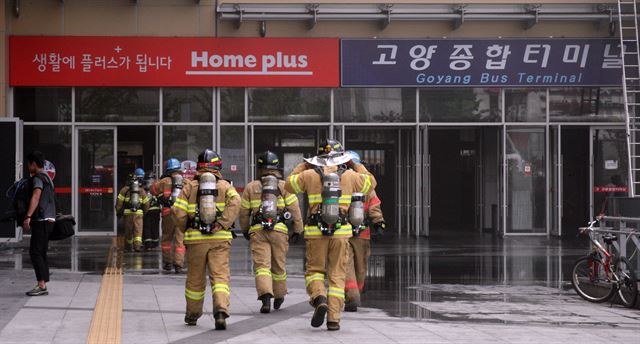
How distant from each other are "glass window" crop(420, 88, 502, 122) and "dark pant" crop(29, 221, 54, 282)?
45.5ft

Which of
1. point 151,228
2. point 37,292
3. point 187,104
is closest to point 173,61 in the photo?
point 187,104

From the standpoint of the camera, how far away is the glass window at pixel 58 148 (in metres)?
23.9

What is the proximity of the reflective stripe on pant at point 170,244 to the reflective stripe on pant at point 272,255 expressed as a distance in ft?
14.5

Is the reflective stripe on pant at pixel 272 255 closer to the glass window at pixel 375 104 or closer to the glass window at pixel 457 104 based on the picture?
the glass window at pixel 375 104

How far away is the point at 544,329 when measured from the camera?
1009cm

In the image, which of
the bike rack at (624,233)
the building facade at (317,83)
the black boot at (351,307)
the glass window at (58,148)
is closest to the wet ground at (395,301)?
the black boot at (351,307)

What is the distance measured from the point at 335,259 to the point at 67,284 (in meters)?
5.23

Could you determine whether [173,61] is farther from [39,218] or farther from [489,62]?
[39,218]

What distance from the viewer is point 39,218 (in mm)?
12133

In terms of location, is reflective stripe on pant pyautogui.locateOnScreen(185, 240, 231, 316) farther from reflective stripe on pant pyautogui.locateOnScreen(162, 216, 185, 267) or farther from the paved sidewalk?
→ reflective stripe on pant pyautogui.locateOnScreen(162, 216, 185, 267)

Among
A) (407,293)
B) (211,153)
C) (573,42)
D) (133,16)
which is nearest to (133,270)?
→ (407,293)

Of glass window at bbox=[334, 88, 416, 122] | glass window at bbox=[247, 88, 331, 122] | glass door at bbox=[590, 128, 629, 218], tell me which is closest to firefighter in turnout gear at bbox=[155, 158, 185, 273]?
glass window at bbox=[247, 88, 331, 122]

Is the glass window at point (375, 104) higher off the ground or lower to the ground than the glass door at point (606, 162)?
higher

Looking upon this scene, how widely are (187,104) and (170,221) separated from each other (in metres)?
8.21
